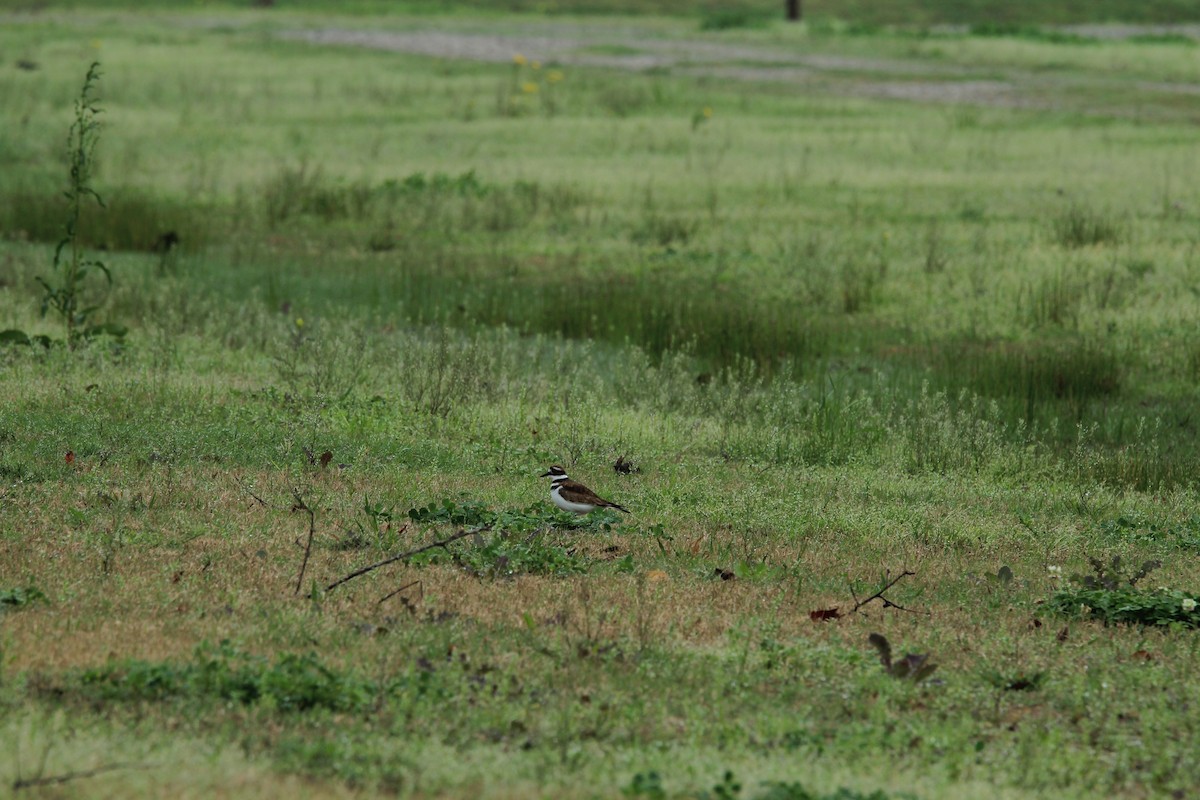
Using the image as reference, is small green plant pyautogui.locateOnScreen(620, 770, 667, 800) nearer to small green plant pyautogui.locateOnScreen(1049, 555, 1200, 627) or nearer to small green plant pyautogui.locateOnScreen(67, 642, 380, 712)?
small green plant pyautogui.locateOnScreen(67, 642, 380, 712)

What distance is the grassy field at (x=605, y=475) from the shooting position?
201 inches

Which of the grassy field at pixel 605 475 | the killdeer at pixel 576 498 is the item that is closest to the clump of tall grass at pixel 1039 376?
the grassy field at pixel 605 475

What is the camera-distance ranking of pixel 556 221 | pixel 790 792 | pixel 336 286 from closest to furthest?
pixel 790 792
pixel 336 286
pixel 556 221

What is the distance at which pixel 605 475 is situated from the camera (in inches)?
348

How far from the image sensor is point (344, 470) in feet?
27.9

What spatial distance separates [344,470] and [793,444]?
281cm

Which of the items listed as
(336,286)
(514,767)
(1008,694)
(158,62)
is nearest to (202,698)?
(514,767)

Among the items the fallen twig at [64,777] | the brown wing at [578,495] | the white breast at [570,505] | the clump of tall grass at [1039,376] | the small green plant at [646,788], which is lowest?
the clump of tall grass at [1039,376]

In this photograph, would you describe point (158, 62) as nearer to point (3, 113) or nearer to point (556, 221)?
point (3, 113)

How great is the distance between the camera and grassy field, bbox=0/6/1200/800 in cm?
509

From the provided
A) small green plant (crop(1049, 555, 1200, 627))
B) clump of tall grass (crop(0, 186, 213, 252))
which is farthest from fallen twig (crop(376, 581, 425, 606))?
clump of tall grass (crop(0, 186, 213, 252))

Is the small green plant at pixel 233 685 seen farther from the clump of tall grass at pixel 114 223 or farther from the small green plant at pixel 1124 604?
the clump of tall grass at pixel 114 223

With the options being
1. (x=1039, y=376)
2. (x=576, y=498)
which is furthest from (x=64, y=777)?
(x=1039, y=376)

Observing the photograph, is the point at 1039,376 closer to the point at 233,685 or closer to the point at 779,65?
the point at 233,685
